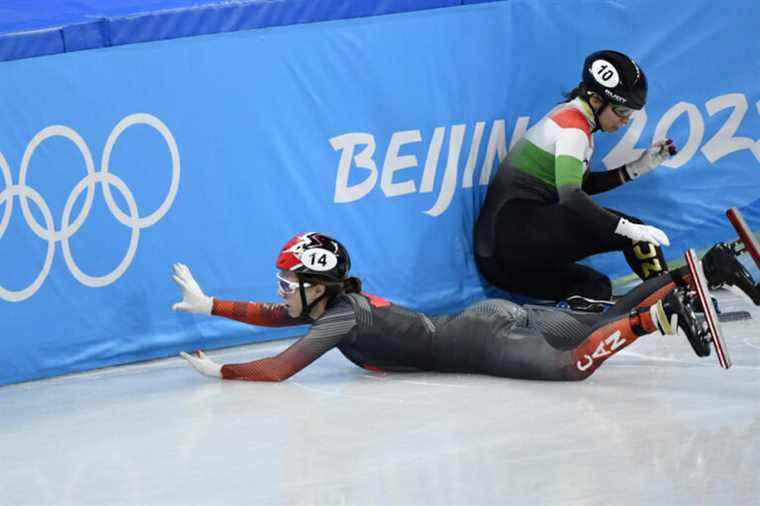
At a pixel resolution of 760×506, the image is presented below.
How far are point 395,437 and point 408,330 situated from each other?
3.69 feet

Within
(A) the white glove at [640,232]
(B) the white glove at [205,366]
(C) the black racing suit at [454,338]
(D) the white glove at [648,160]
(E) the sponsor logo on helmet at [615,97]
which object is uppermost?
(E) the sponsor logo on helmet at [615,97]

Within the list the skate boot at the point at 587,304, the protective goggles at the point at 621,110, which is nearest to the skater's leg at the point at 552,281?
the skate boot at the point at 587,304

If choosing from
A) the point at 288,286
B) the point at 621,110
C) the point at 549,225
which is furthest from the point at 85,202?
the point at 621,110

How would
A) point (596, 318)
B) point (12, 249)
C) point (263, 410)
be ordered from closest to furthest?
point (263, 410) < point (596, 318) < point (12, 249)

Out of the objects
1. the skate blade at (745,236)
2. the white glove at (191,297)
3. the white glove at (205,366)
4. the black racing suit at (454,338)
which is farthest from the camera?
the white glove at (191,297)

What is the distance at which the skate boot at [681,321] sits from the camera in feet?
19.9

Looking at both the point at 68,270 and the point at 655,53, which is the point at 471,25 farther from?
the point at 68,270

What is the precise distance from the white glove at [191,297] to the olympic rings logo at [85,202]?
22.3 inches

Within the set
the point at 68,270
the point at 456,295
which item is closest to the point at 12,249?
the point at 68,270

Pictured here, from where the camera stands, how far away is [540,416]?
6074 millimetres

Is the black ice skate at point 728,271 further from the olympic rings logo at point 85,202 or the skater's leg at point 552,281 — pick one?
the olympic rings logo at point 85,202

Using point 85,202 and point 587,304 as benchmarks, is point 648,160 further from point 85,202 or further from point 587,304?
point 85,202

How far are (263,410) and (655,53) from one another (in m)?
3.92

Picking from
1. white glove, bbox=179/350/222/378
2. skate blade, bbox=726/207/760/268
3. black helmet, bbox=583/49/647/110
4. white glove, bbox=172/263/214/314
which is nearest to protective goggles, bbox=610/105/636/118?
black helmet, bbox=583/49/647/110
